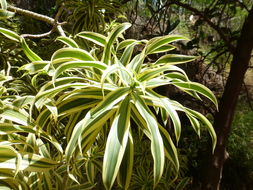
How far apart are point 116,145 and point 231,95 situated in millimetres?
1403

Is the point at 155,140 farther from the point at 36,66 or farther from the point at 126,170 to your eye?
the point at 36,66

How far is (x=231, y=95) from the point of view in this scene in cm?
177

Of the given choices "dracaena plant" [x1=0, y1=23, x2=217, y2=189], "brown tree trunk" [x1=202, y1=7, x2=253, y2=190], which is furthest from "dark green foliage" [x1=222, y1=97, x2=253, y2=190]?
"dracaena plant" [x1=0, y1=23, x2=217, y2=189]

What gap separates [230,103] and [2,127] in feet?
4.92

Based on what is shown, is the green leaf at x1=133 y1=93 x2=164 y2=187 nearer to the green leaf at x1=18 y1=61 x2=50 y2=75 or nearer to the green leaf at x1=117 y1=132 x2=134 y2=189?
the green leaf at x1=117 y1=132 x2=134 y2=189

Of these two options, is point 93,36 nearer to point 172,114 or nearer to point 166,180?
point 172,114

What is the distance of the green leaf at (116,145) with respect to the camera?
1.76ft

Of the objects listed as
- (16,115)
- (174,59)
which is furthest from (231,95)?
(16,115)

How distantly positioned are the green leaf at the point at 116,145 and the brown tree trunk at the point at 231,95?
1295 millimetres

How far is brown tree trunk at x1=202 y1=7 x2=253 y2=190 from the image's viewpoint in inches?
68.2

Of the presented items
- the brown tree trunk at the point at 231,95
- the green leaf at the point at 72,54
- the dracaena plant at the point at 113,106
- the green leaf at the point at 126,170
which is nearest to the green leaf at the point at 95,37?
the dracaena plant at the point at 113,106

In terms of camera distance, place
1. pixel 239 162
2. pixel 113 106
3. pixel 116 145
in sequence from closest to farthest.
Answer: pixel 116 145
pixel 113 106
pixel 239 162

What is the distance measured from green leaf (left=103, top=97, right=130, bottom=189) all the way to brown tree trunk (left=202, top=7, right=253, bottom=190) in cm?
129

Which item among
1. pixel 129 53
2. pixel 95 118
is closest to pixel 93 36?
pixel 129 53
